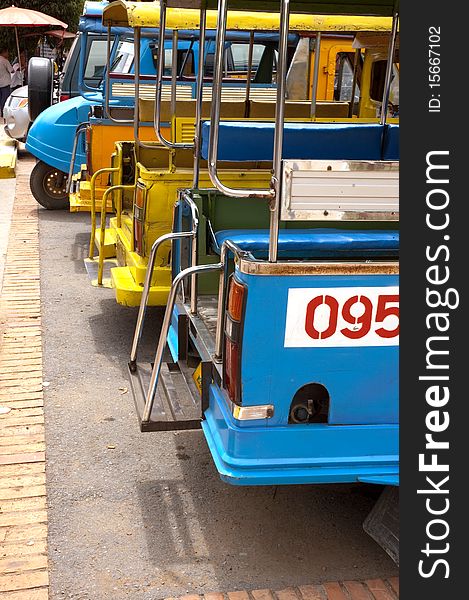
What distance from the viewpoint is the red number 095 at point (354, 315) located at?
9.66 ft

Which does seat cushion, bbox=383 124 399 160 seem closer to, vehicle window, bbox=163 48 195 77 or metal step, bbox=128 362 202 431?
metal step, bbox=128 362 202 431

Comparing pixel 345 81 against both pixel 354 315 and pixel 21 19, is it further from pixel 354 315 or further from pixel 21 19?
pixel 21 19

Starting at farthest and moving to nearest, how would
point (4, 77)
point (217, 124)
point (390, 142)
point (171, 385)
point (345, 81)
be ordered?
point (4, 77), point (345, 81), point (390, 142), point (171, 385), point (217, 124)

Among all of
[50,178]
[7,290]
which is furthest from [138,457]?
[50,178]

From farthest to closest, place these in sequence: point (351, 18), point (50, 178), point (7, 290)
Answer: point (50, 178) < point (7, 290) < point (351, 18)

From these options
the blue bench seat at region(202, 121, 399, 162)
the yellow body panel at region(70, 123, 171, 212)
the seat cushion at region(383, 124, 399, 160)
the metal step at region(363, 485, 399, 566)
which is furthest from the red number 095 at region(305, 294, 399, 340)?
the yellow body panel at region(70, 123, 171, 212)

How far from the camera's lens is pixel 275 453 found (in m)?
3.01

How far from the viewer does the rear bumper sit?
2975mm

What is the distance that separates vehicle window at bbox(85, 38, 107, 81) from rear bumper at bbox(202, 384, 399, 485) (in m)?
7.66

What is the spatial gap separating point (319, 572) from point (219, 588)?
0.41 metres

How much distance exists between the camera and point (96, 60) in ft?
32.8

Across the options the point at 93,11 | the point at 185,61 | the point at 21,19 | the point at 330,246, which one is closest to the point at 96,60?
the point at 93,11

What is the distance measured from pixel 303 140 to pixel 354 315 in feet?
7.48

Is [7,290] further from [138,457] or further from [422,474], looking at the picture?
[422,474]
